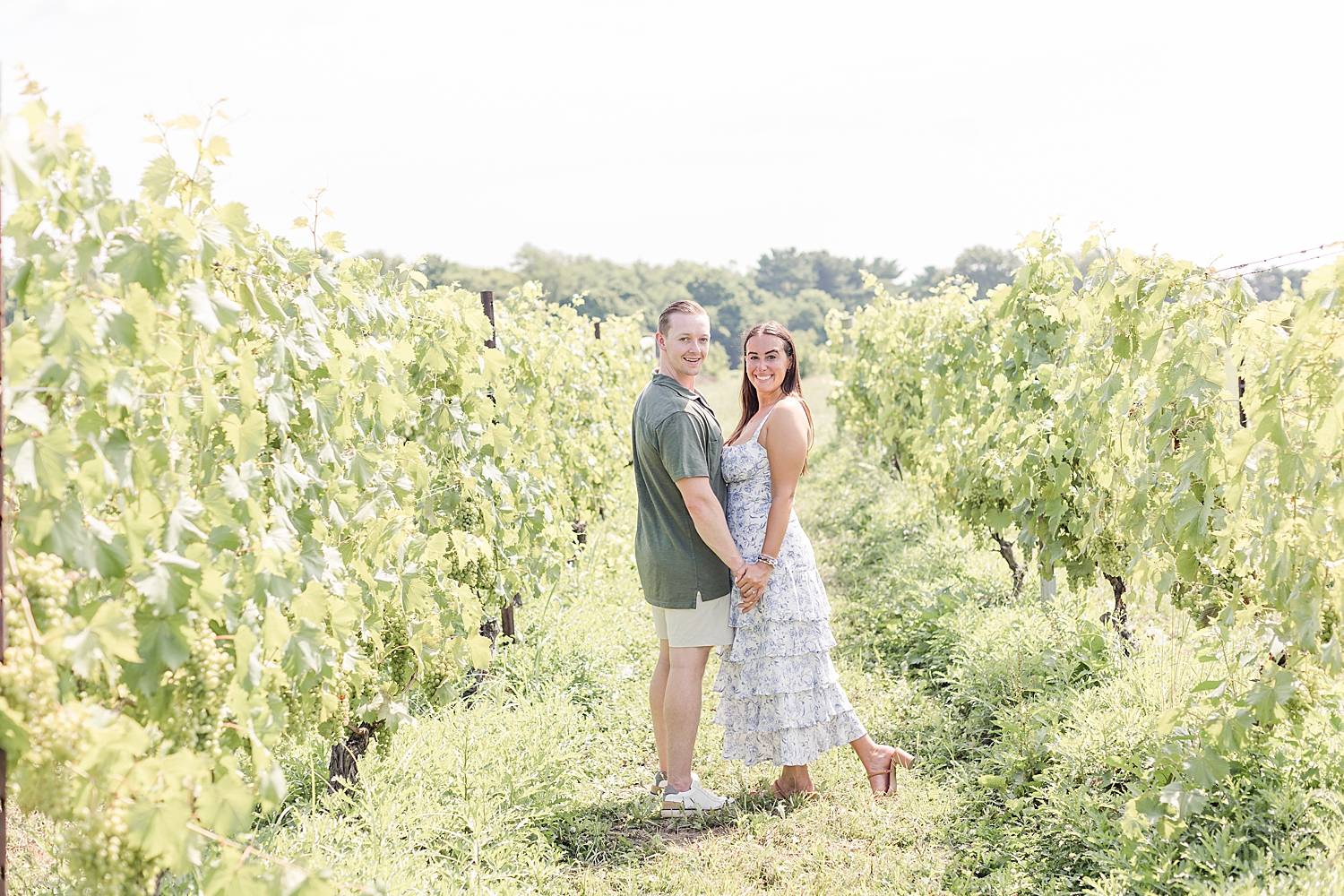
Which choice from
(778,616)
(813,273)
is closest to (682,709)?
(778,616)

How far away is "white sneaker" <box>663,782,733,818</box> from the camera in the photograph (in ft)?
11.6

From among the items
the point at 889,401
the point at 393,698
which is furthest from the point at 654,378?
the point at 889,401

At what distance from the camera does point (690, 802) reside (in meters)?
3.55

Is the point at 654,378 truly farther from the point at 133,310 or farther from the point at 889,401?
the point at 889,401

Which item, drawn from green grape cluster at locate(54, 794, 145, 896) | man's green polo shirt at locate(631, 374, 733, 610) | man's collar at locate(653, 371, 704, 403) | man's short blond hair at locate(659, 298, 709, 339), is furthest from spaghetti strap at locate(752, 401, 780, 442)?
green grape cluster at locate(54, 794, 145, 896)

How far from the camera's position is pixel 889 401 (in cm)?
930

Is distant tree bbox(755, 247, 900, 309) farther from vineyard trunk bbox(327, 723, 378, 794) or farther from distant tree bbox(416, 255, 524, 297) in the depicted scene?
vineyard trunk bbox(327, 723, 378, 794)

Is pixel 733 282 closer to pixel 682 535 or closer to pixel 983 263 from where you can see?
pixel 983 263

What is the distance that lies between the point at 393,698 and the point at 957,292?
18.6ft

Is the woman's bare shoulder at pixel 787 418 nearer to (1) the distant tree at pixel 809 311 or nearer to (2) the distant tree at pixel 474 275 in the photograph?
(2) the distant tree at pixel 474 275

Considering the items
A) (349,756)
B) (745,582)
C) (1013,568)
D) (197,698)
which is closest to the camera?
(197,698)

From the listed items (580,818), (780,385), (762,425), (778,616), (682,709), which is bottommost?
(580,818)

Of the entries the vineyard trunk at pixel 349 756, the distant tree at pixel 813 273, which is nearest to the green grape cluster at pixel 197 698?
the vineyard trunk at pixel 349 756

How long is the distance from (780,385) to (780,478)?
1.17 feet
